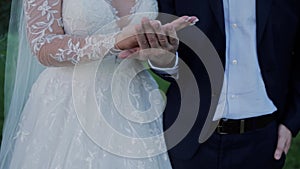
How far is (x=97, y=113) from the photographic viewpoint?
2.94 meters

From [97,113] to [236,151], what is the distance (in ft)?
1.76

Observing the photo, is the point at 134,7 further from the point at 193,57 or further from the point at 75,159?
the point at 75,159

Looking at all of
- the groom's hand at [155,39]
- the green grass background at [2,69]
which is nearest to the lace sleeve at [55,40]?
the groom's hand at [155,39]

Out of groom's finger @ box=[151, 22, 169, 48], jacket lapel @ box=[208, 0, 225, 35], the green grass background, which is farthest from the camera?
the green grass background

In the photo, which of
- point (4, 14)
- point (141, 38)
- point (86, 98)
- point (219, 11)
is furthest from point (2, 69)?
point (141, 38)

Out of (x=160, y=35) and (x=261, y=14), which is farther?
(x=261, y=14)

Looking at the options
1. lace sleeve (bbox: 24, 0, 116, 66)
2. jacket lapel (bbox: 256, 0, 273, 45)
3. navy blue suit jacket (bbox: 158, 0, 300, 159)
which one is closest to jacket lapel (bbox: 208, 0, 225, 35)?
navy blue suit jacket (bbox: 158, 0, 300, 159)

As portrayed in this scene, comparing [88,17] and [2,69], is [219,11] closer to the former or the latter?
[88,17]

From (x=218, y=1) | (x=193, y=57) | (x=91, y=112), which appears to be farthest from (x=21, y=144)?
(x=218, y=1)

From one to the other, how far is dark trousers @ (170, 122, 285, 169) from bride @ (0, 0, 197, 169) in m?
0.14

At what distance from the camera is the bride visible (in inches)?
110

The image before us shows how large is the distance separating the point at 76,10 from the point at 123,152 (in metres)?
0.55

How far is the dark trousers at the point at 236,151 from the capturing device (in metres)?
2.94

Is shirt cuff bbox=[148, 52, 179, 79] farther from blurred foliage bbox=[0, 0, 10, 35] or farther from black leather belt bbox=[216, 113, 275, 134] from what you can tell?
blurred foliage bbox=[0, 0, 10, 35]
